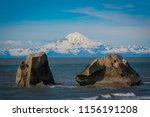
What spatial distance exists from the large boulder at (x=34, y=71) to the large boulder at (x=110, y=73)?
4.45 metres

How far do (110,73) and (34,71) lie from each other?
886 cm

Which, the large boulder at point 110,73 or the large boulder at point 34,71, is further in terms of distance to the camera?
the large boulder at point 34,71

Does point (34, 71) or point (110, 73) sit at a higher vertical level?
point (34, 71)

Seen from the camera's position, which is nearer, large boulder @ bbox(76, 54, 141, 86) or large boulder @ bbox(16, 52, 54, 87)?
large boulder @ bbox(76, 54, 141, 86)

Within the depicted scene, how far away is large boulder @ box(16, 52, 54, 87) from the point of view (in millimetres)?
49625

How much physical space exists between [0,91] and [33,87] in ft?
13.1

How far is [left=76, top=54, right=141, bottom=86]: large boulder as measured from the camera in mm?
48094

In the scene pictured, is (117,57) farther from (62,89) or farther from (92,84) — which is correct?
(62,89)

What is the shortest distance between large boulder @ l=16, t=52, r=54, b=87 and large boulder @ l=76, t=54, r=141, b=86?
175 inches

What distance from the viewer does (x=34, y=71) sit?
49562 mm

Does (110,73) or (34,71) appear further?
(34,71)

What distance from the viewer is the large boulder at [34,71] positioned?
49.6 metres

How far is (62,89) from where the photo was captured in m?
47.6

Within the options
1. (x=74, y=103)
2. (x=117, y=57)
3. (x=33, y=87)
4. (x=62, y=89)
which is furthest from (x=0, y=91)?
(x=74, y=103)
